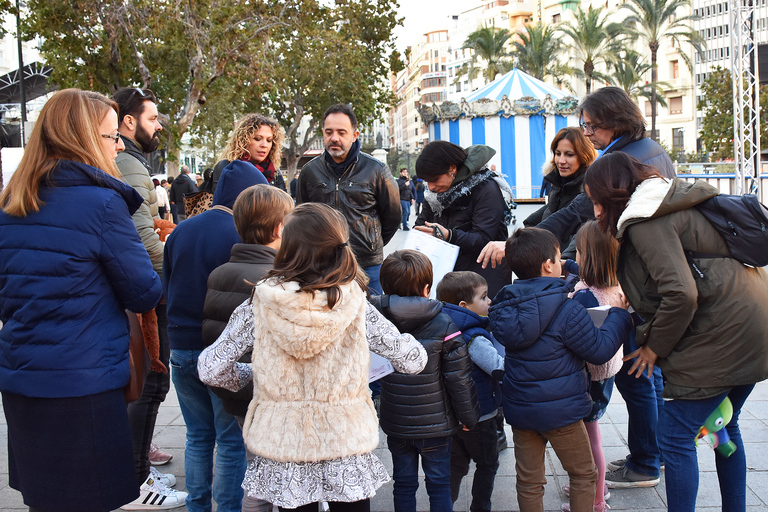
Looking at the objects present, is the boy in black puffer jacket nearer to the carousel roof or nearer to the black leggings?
the black leggings

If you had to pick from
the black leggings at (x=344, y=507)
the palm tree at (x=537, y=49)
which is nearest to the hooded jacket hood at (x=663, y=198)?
the black leggings at (x=344, y=507)

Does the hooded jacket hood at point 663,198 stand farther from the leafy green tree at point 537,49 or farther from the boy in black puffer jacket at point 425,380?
the leafy green tree at point 537,49

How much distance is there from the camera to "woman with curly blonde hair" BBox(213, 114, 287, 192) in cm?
418

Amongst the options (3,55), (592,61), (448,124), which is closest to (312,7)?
(448,124)

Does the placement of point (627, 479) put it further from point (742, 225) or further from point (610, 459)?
point (742, 225)

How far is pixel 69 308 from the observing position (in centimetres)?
242

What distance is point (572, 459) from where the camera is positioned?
117 inches

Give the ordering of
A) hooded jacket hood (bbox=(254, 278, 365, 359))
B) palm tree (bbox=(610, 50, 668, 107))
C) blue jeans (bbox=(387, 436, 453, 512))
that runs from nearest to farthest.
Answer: hooded jacket hood (bbox=(254, 278, 365, 359)) → blue jeans (bbox=(387, 436, 453, 512)) → palm tree (bbox=(610, 50, 668, 107))

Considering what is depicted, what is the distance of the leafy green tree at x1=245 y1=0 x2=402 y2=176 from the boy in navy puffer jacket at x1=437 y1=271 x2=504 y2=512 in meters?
15.2

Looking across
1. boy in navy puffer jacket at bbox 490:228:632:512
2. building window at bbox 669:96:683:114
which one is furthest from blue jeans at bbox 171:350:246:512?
building window at bbox 669:96:683:114

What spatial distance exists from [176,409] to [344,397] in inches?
128

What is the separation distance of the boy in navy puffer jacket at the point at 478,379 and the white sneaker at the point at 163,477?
161 cm

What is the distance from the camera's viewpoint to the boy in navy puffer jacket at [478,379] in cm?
314

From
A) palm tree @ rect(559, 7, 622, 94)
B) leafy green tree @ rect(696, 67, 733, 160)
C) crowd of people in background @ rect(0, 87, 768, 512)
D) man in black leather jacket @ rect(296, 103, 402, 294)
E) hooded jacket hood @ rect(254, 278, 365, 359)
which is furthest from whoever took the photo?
palm tree @ rect(559, 7, 622, 94)
